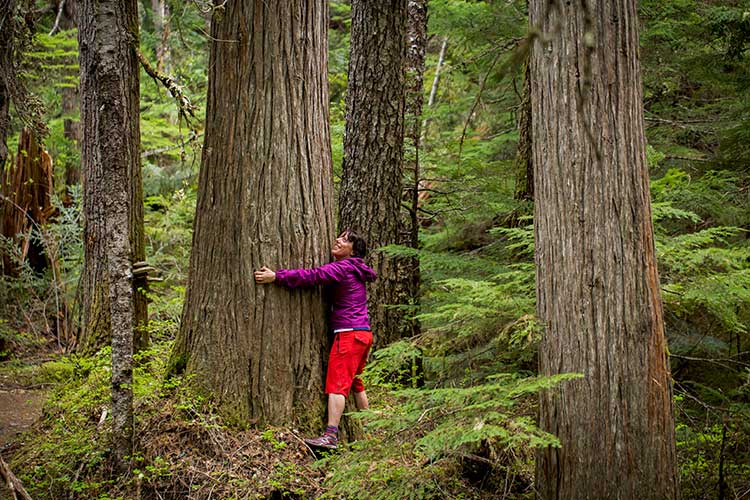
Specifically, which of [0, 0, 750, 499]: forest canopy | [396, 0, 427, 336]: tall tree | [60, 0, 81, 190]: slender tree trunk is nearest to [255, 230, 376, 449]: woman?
[0, 0, 750, 499]: forest canopy

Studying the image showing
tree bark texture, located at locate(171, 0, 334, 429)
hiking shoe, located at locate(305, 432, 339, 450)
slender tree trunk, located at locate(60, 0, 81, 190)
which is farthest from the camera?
slender tree trunk, located at locate(60, 0, 81, 190)

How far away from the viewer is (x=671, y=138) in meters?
9.92

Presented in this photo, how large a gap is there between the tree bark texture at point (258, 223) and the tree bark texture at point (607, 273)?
89.4 inches

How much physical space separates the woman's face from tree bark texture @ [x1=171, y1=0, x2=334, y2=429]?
0.31 metres

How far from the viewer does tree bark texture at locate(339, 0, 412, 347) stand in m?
8.12

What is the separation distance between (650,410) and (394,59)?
5.35 metres

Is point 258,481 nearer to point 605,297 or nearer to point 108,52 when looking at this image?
point 605,297

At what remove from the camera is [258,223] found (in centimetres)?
570

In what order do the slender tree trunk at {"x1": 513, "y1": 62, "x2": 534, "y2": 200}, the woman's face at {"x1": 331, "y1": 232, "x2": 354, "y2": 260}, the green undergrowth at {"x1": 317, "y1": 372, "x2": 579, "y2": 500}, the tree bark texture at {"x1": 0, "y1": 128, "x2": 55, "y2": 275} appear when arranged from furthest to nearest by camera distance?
1. the tree bark texture at {"x1": 0, "y1": 128, "x2": 55, "y2": 275}
2. the slender tree trunk at {"x1": 513, "y1": 62, "x2": 534, "y2": 200}
3. the woman's face at {"x1": 331, "y1": 232, "x2": 354, "y2": 260}
4. the green undergrowth at {"x1": 317, "y1": 372, "x2": 579, "y2": 500}

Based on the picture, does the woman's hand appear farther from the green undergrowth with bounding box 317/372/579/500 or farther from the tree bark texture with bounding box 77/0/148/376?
the tree bark texture with bounding box 77/0/148/376

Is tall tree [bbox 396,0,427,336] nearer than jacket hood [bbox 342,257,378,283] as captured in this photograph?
No

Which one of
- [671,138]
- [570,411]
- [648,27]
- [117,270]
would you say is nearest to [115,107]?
[117,270]

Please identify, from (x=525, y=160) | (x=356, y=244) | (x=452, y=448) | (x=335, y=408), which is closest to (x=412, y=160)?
(x=525, y=160)

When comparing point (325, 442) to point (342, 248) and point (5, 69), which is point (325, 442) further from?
point (5, 69)
